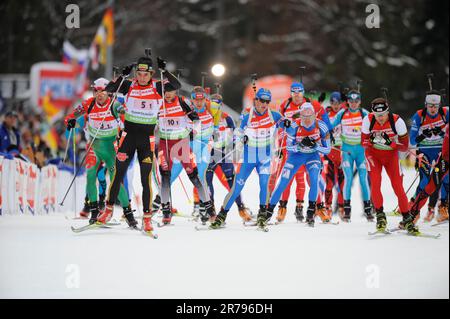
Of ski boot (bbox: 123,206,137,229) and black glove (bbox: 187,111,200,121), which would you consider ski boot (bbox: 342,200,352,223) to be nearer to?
black glove (bbox: 187,111,200,121)

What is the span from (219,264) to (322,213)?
4.58 meters

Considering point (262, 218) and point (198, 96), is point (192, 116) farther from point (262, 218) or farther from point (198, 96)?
point (262, 218)

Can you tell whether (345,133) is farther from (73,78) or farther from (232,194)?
(73,78)

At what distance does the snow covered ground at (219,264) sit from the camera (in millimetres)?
7613

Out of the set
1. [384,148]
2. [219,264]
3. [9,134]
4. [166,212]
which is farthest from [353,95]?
[9,134]

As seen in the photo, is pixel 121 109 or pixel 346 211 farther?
pixel 346 211

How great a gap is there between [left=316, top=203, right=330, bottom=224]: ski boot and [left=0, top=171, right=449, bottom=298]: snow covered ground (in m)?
1.14

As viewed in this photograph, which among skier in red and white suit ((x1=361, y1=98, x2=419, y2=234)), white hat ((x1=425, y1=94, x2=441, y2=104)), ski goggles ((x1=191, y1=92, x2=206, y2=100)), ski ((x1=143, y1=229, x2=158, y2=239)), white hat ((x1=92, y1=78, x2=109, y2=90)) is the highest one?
white hat ((x1=92, y1=78, x2=109, y2=90))

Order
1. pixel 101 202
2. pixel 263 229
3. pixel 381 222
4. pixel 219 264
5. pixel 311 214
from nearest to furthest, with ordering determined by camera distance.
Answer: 1. pixel 219 264
2. pixel 381 222
3. pixel 263 229
4. pixel 311 214
5. pixel 101 202

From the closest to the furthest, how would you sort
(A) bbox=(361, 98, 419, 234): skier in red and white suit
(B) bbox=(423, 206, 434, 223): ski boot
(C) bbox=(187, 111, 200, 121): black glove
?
(A) bbox=(361, 98, 419, 234): skier in red and white suit, (C) bbox=(187, 111, 200, 121): black glove, (B) bbox=(423, 206, 434, 223): ski boot

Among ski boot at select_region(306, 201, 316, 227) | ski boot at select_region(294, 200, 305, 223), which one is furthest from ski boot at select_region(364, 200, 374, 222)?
ski boot at select_region(306, 201, 316, 227)

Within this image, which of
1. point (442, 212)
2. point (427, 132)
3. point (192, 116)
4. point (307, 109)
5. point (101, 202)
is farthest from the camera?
point (101, 202)

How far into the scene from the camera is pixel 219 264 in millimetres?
8766

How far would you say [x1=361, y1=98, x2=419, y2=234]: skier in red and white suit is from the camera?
10.9 metres
